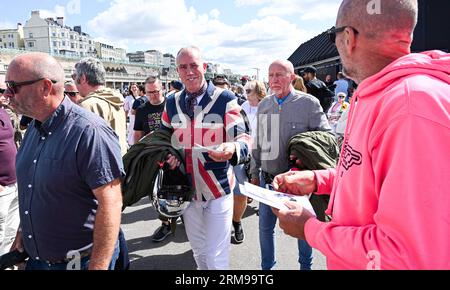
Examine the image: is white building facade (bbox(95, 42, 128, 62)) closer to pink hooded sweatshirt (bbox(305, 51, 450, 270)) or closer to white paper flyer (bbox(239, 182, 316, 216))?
white paper flyer (bbox(239, 182, 316, 216))

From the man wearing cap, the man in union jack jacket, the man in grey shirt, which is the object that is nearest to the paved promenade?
the man in grey shirt

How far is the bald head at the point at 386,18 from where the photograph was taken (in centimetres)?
115

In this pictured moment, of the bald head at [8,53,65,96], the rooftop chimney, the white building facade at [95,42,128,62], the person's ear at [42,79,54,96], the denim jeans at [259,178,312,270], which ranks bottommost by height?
the denim jeans at [259,178,312,270]

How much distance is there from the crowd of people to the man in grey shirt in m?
0.01

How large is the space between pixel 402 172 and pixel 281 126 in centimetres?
242

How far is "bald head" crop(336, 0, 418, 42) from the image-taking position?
3.76ft

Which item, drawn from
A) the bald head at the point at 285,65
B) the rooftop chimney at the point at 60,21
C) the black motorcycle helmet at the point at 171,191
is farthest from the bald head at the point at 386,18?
the rooftop chimney at the point at 60,21

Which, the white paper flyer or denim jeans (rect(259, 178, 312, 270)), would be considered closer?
the white paper flyer

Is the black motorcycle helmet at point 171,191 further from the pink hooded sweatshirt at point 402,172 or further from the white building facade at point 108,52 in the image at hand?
the white building facade at point 108,52

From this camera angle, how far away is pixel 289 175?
1.87m

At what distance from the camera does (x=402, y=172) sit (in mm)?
923

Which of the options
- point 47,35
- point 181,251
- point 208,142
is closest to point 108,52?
point 47,35

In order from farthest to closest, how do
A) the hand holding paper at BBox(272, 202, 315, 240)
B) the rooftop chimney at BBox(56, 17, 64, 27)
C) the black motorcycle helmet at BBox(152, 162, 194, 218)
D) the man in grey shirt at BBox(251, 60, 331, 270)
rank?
the rooftop chimney at BBox(56, 17, 64, 27) < the man in grey shirt at BBox(251, 60, 331, 270) < the black motorcycle helmet at BBox(152, 162, 194, 218) < the hand holding paper at BBox(272, 202, 315, 240)

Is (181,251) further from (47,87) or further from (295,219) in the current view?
(295,219)
